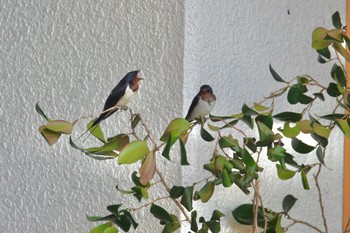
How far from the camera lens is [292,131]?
155cm

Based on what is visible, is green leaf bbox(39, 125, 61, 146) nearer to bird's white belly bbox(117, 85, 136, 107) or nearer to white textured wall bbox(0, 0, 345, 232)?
bird's white belly bbox(117, 85, 136, 107)

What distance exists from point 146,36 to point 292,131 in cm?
47

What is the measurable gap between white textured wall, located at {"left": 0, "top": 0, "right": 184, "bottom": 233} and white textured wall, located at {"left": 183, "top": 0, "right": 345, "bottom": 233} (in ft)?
0.20

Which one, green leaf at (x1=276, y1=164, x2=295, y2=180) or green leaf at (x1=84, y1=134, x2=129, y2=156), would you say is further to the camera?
green leaf at (x1=276, y1=164, x2=295, y2=180)

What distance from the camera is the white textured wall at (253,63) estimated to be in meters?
1.79

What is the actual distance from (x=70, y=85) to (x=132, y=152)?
1.89 ft

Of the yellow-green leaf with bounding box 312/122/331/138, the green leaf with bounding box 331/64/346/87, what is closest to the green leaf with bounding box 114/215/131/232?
the yellow-green leaf with bounding box 312/122/331/138

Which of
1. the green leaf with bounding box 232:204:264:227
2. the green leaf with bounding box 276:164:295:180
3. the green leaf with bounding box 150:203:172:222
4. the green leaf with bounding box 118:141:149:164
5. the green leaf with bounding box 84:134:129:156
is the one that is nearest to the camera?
the green leaf with bounding box 118:141:149:164

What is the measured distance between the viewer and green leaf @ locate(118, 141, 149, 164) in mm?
1342

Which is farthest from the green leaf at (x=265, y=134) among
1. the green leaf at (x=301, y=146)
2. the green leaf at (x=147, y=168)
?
the green leaf at (x=147, y=168)

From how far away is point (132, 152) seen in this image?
4.44ft

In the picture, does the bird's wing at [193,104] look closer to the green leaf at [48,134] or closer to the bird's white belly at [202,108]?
the bird's white belly at [202,108]

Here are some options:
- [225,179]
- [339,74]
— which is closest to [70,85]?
[225,179]

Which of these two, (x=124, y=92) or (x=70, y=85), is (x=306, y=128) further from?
(x=70, y=85)
